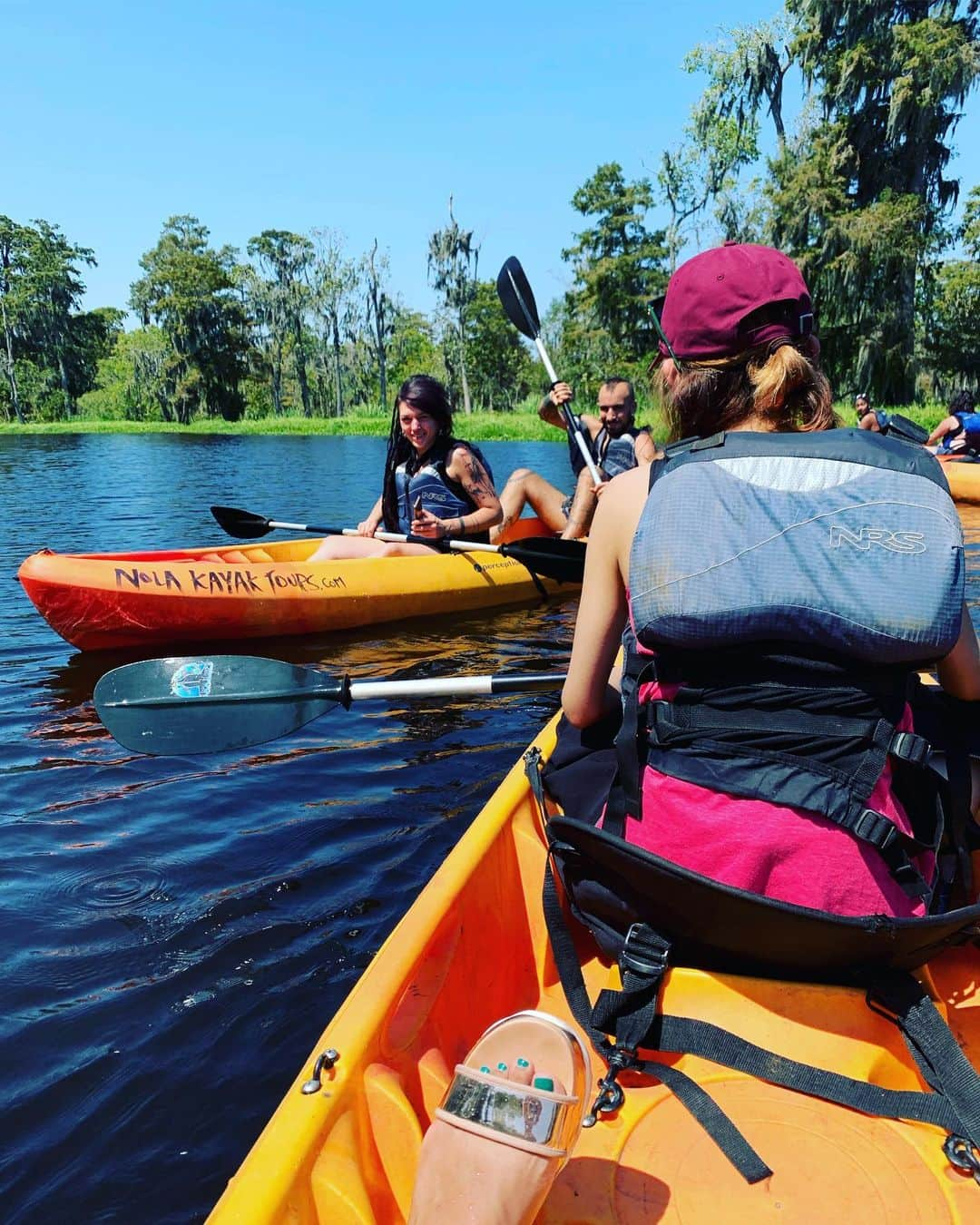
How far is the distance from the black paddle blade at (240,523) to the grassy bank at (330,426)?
2854 cm

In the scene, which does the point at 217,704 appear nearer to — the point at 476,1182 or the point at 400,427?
the point at 476,1182

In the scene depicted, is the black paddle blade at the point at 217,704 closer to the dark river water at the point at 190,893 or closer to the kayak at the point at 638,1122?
the dark river water at the point at 190,893

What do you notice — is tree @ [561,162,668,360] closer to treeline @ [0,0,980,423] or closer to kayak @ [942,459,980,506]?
treeline @ [0,0,980,423]

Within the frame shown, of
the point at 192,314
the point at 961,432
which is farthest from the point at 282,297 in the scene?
the point at 961,432

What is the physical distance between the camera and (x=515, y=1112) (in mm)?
1172

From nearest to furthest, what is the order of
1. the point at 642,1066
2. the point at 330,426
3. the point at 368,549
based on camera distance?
the point at 642,1066
the point at 368,549
the point at 330,426

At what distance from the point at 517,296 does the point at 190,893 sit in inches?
252

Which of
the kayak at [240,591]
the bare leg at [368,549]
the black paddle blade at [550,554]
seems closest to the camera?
the kayak at [240,591]

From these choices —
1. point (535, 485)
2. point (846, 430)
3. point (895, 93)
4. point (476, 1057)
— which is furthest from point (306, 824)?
point (895, 93)

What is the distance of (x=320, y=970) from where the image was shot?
2.83 meters

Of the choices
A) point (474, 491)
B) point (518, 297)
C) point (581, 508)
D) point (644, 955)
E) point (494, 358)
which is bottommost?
point (644, 955)

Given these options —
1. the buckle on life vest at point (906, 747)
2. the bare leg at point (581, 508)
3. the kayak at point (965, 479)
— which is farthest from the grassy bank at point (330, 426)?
the buckle on life vest at point (906, 747)

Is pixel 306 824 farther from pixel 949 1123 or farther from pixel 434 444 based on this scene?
pixel 434 444

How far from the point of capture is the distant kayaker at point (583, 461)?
726 centimetres
